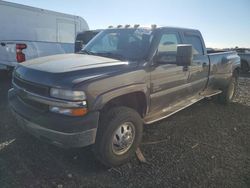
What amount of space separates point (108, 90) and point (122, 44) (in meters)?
1.34

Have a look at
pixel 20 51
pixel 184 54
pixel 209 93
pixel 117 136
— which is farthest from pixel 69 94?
pixel 20 51

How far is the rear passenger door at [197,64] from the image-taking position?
4637 millimetres

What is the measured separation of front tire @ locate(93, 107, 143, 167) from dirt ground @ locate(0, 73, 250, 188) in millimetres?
174

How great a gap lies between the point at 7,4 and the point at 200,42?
5768 mm

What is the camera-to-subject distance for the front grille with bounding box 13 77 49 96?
8.88 ft

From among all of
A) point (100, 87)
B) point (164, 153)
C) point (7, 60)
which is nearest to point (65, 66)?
point (100, 87)

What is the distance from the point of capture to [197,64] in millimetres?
4750

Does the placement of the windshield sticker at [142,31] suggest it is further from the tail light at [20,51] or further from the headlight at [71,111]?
the tail light at [20,51]

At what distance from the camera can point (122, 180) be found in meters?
2.90

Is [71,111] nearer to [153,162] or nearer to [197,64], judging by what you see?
[153,162]

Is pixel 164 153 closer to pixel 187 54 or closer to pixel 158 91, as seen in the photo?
pixel 158 91

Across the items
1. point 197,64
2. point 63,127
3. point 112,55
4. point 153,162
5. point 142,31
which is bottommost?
point 153,162

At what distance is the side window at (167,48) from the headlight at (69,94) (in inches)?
58.3

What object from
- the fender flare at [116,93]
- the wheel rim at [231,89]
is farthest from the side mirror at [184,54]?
the wheel rim at [231,89]
